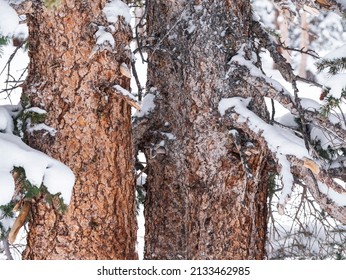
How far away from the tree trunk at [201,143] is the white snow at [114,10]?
0.44 m

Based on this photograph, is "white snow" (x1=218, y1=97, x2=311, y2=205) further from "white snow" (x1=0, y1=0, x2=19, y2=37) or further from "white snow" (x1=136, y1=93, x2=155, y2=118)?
"white snow" (x1=0, y1=0, x2=19, y2=37)

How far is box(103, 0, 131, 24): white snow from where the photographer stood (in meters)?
3.38

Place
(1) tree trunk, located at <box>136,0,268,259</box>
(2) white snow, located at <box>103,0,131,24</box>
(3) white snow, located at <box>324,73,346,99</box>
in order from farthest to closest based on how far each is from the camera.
→ (1) tree trunk, located at <box>136,0,268,259</box> < (2) white snow, located at <box>103,0,131,24</box> < (3) white snow, located at <box>324,73,346,99</box>

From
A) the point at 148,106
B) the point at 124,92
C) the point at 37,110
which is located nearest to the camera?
the point at 124,92

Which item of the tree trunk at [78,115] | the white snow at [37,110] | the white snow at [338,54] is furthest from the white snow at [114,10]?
the white snow at [338,54]

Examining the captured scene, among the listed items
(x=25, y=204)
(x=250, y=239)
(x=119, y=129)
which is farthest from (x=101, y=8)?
(x=250, y=239)

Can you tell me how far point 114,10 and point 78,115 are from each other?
2.09ft

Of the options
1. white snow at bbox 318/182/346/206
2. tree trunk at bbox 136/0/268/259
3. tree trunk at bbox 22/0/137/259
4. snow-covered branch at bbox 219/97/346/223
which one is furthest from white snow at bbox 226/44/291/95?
tree trunk at bbox 22/0/137/259

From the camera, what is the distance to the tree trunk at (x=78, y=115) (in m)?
3.36

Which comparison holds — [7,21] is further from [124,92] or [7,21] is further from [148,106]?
[148,106]

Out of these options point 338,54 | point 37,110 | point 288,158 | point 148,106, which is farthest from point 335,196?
point 37,110

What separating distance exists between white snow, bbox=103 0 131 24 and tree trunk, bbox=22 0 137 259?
32mm

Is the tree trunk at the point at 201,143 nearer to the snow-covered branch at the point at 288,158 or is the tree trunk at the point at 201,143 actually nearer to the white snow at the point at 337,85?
the snow-covered branch at the point at 288,158

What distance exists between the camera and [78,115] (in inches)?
135
